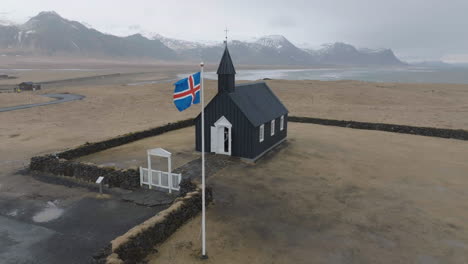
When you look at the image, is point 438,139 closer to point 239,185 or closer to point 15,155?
point 239,185

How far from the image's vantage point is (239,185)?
20891 millimetres

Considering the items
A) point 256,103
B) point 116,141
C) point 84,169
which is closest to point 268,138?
point 256,103

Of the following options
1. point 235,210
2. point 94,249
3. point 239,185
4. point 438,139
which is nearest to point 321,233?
point 235,210

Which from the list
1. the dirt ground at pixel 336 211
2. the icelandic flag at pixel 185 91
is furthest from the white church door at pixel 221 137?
the icelandic flag at pixel 185 91

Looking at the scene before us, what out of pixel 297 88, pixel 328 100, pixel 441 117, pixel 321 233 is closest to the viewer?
pixel 321 233

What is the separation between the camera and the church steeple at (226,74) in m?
25.4

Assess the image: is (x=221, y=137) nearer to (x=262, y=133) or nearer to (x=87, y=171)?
(x=262, y=133)

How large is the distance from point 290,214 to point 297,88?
6040cm

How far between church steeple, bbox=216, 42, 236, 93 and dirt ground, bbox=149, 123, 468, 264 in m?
6.19

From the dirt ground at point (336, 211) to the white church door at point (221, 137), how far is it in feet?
8.42

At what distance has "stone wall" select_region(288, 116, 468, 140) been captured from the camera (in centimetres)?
3366

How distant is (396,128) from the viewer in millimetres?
36250

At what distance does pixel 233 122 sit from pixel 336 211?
10.9 meters

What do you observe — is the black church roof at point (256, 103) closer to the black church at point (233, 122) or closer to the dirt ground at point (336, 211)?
the black church at point (233, 122)
